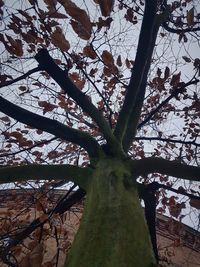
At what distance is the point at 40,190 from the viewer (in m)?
5.98

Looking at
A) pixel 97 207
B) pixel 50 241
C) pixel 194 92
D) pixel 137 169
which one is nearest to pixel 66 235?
pixel 50 241

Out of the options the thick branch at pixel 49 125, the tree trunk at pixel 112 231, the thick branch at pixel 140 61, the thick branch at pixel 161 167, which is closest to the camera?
the tree trunk at pixel 112 231

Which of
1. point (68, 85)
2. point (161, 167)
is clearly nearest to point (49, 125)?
point (68, 85)

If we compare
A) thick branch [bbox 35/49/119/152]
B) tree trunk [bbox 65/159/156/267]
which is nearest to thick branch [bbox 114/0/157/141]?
thick branch [bbox 35/49/119/152]

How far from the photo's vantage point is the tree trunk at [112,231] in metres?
1.59

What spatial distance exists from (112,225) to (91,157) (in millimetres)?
1115

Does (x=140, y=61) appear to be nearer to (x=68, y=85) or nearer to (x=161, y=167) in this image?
(x=68, y=85)

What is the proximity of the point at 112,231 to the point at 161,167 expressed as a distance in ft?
3.65

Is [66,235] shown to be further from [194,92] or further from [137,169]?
[137,169]

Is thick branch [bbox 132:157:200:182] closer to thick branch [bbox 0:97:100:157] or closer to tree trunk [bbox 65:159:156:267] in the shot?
tree trunk [bbox 65:159:156:267]

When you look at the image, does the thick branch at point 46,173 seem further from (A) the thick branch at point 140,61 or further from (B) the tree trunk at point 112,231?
(A) the thick branch at point 140,61

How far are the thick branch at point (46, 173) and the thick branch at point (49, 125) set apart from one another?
0.79 feet

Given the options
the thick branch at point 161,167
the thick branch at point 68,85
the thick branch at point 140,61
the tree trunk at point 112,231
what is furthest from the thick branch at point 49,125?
the tree trunk at point 112,231

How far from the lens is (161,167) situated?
2699 millimetres
